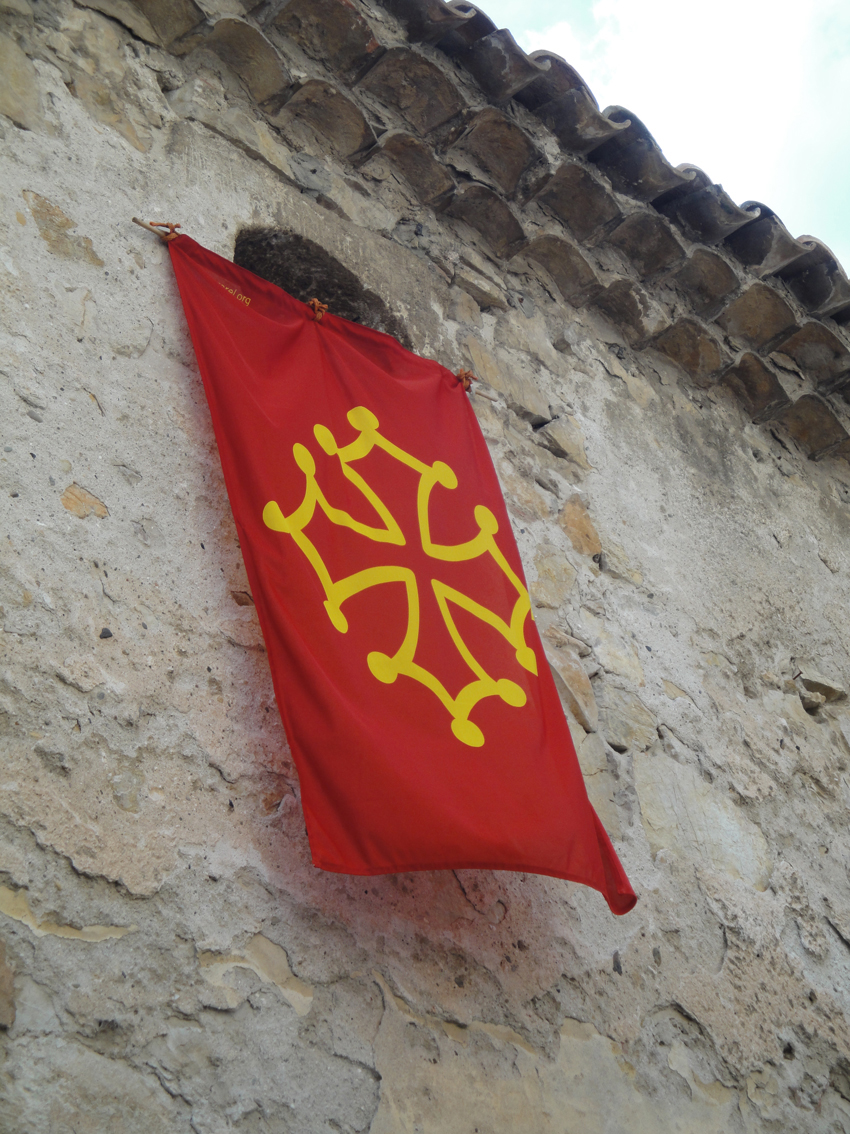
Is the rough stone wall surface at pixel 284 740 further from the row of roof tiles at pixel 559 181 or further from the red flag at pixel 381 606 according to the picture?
the red flag at pixel 381 606

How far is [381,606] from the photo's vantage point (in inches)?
66.2

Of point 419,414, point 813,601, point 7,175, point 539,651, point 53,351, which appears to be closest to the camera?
point 53,351

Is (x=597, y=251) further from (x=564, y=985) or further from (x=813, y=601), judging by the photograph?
(x=564, y=985)

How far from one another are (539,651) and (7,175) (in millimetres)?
1538

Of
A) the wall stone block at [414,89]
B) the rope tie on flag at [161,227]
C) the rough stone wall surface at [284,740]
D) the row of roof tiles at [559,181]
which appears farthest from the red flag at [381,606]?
the wall stone block at [414,89]

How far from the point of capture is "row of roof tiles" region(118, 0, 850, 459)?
246cm

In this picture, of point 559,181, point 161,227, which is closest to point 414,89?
point 559,181

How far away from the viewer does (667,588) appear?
2580mm

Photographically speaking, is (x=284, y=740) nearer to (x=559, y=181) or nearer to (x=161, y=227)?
(x=161, y=227)

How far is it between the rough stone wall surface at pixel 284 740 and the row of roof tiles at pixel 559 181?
4 centimetres

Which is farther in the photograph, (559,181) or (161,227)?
(559,181)

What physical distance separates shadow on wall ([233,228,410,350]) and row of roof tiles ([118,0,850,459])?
1.47ft

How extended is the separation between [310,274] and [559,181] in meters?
1.03

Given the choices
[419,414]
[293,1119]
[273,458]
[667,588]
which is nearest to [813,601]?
[667,588]
